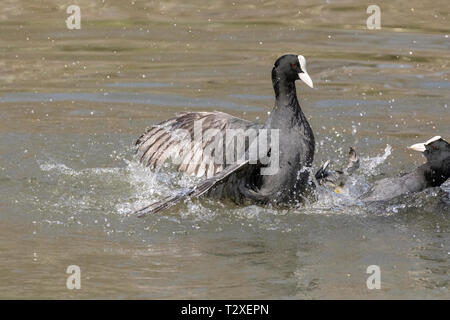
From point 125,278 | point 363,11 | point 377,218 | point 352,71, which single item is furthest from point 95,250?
point 363,11

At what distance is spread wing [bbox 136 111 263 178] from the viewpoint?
6590 mm

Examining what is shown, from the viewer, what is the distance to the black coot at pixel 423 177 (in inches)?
252

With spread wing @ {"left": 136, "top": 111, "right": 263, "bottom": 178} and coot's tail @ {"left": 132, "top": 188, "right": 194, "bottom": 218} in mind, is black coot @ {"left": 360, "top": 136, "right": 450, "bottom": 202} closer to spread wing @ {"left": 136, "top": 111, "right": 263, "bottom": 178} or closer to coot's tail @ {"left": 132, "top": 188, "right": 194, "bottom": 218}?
spread wing @ {"left": 136, "top": 111, "right": 263, "bottom": 178}

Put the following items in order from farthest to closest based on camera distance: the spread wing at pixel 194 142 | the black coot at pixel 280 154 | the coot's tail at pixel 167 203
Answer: the spread wing at pixel 194 142
the black coot at pixel 280 154
the coot's tail at pixel 167 203

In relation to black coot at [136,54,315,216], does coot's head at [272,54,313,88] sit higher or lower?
higher

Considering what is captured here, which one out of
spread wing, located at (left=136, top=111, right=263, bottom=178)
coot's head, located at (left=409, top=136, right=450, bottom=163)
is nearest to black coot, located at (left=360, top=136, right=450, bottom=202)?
coot's head, located at (left=409, top=136, right=450, bottom=163)

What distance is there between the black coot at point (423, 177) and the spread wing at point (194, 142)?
950 mm

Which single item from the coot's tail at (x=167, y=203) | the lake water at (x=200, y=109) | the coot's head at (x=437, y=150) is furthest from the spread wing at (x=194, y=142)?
the coot's head at (x=437, y=150)

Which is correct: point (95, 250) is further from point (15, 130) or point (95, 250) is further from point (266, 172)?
point (15, 130)

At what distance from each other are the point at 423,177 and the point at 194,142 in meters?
1.61

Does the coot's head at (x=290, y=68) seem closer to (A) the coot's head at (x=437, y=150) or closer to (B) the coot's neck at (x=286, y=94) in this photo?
(B) the coot's neck at (x=286, y=94)

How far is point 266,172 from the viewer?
6.35m

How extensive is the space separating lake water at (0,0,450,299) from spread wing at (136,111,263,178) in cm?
20

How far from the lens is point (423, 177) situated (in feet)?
21.3
